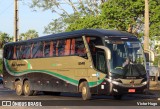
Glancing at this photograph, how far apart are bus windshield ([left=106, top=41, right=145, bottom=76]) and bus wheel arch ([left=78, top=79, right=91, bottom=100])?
6.15ft

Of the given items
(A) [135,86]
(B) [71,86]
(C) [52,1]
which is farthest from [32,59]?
(C) [52,1]

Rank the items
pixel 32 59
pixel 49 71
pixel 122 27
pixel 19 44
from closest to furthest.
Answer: pixel 49 71 < pixel 32 59 < pixel 19 44 < pixel 122 27

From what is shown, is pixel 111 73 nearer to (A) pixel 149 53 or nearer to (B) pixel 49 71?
(A) pixel 149 53

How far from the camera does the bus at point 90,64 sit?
20.3 metres

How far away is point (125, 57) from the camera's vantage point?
20.4 metres

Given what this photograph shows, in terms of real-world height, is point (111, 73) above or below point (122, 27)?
below

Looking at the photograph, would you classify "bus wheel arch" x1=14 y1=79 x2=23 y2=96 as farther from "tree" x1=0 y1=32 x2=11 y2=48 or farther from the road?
"tree" x1=0 y1=32 x2=11 y2=48

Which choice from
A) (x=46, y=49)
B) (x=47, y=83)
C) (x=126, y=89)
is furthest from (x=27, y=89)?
(x=126, y=89)

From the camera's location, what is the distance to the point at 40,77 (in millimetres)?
25672

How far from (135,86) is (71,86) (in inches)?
145

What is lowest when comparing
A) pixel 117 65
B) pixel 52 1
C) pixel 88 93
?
pixel 88 93

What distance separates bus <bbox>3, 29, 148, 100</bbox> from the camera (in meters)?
20.3

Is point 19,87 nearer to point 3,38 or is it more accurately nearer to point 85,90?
point 85,90

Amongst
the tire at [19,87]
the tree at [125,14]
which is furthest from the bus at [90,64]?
the tree at [125,14]
